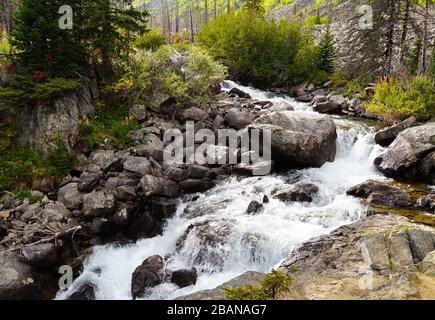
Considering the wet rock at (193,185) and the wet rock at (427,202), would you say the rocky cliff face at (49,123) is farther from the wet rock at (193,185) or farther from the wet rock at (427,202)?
the wet rock at (427,202)

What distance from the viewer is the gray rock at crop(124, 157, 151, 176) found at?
14891mm

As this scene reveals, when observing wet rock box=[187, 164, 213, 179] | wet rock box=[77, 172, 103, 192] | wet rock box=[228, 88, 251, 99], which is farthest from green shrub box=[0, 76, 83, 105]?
wet rock box=[228, 88, 251, 99]

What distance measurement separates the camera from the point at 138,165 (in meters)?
15.0

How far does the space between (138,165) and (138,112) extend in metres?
4.32

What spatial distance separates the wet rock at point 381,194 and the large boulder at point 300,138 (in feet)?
9.65

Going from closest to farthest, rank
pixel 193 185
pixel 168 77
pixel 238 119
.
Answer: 1. pixel 193 185
2. pixel 238 119
3. pixel 168 77

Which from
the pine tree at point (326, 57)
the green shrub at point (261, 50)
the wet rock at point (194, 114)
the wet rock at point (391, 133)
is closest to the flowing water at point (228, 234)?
the wet rock at point (391, 133)

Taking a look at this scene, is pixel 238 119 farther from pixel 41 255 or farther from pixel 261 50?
pixel 261 50

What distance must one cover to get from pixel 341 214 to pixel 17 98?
513 inches

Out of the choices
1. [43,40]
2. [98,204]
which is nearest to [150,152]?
[98,204]

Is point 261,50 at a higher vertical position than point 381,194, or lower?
higher

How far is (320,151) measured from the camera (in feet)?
53.9

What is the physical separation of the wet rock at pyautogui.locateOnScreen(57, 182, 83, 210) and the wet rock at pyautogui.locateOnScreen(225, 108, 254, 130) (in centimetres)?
843
